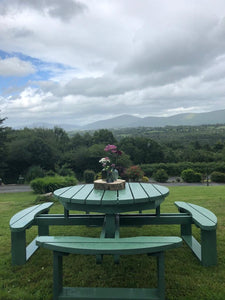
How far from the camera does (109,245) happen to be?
1983mm

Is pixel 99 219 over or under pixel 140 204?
under

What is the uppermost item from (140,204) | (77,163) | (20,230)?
(140,204)

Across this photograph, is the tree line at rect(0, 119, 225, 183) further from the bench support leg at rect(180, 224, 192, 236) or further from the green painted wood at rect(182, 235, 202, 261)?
the green painted wood at rect(182, 235, 202, 261)

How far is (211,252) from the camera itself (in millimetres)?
2742

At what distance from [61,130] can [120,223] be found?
4408 cm

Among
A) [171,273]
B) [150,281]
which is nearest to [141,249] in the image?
[150,281]

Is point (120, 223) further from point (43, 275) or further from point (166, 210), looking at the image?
point (166, 210)

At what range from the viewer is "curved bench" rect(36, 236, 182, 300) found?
1907 mm

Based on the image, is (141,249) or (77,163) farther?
(77,163)

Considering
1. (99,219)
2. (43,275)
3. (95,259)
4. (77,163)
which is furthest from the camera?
(77,163)

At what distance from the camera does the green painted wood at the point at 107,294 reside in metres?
1.98

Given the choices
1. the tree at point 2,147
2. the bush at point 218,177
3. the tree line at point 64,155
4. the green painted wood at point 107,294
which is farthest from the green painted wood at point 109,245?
the tree at point 2,147

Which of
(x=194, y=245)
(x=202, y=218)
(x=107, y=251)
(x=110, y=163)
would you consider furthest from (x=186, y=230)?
(x=107, y=251)

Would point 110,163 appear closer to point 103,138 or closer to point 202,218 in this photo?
point 202,218
